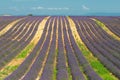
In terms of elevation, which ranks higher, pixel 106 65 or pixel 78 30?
pixel 106 65

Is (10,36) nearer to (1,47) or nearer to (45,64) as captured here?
(1,47)

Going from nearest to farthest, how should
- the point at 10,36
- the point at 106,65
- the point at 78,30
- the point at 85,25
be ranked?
the point at 106,65 → the point at 10,36 → the point at 78,30 → the point at 85,25

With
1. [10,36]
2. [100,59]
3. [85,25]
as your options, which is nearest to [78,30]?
[85,25]

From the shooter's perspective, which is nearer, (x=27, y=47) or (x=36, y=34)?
(x=27, y=47)

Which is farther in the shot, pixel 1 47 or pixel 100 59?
pixel 1 47

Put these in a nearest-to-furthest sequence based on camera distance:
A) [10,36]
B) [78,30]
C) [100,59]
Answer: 1. [100,59]
2. [10,36]
3. [78,30]

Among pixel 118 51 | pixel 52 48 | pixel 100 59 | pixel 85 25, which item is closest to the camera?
pixel 100 59

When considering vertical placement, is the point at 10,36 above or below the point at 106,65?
below

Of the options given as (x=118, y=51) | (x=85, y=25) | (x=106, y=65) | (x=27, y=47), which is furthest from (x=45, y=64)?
(x=85, y=25)

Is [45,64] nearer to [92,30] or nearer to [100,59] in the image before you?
[100,59]
